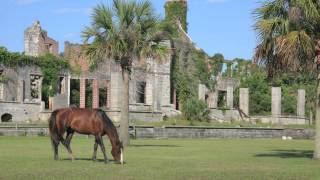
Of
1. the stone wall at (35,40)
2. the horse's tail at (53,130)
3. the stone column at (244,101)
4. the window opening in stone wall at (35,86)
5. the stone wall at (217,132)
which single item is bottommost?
the stone wall at (217,132)

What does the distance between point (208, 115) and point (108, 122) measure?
42.0m

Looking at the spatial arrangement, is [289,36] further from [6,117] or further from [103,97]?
[103,97]

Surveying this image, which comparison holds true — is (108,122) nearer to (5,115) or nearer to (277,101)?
(5,115)

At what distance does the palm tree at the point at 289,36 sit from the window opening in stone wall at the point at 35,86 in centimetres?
3992

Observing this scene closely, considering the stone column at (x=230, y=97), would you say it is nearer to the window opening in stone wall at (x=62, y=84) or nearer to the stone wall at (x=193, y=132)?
the window opening in stone wall at (x=62, y=84)

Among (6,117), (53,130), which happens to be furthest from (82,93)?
(53,130)

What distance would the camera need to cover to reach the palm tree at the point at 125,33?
29.2 m

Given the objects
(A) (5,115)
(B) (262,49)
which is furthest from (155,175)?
(A) (5,115)

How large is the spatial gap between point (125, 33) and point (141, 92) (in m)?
39.6

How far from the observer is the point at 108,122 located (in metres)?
19.7

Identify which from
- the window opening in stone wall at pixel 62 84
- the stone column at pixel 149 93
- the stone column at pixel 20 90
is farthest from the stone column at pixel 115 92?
the stone column at pixel 149 93

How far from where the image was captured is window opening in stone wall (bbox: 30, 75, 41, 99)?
2367 inches

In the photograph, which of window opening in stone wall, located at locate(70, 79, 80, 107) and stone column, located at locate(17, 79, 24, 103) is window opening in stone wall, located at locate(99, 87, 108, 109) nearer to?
window opening in stone wall, located at locate(70, 79, 80, 107)

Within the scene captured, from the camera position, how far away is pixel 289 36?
21.2 meters
